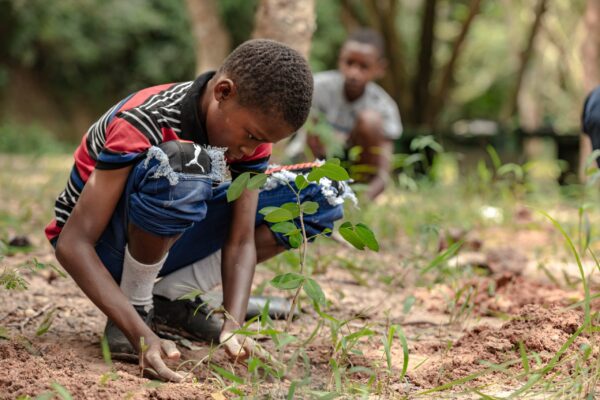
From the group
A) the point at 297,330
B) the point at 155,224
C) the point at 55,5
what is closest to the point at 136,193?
the point at 155,224

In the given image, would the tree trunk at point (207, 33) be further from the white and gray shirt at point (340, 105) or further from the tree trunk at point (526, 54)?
the tree trunk at point (526, 54)

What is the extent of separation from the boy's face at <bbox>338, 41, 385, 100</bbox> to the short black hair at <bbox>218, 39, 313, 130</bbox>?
114 inches

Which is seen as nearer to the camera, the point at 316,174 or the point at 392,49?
the point at 316,174

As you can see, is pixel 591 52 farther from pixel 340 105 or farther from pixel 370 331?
pixel 370 331

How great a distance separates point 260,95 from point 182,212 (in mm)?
334

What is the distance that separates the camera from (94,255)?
183 cm

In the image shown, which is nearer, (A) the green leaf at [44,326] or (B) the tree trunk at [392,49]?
(A) the green leaf at [44,326]

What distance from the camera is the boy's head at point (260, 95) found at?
1847 millimetres

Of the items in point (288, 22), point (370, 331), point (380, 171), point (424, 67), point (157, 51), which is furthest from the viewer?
point (157, 51)

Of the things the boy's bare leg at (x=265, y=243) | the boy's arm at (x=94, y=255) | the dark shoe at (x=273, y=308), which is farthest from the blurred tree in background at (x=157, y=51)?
the boy's arm at (x=94, y=255)

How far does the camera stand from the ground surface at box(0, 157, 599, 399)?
165cm

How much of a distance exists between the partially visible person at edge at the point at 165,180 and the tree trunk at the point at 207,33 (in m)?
4.09

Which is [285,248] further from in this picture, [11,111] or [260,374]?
[11,111]

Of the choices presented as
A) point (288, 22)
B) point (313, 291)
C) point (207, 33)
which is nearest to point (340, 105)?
point (288, 22)
